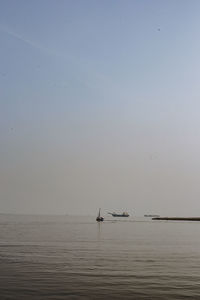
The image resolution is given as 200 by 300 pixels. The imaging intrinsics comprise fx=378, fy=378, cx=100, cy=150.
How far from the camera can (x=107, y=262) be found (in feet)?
116

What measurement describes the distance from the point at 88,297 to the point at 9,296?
4.26m

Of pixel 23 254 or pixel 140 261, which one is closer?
pixel 140 261

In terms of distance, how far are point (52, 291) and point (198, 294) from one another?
8.51 m

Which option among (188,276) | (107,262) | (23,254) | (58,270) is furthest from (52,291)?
(23,254)

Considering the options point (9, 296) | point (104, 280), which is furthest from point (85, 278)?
point (9, 296)

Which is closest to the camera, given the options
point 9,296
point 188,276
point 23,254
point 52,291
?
point 9,296

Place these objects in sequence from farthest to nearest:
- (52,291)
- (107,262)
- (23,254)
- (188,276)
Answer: (23,254), (107,262), (188,276), (52,291)

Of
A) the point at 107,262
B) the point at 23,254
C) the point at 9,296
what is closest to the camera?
the point at 9,296

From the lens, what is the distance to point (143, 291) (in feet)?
75.0

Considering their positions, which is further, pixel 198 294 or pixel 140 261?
pixel 140 261

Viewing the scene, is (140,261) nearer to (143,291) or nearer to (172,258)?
(172,258)

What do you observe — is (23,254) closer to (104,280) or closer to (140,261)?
(140,261)

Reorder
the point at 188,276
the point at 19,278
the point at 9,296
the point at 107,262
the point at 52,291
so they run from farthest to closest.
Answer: the point at 107,262 < the point at 188,276 < the point at 19,278 < the point at 52,291 < the point at 9,296

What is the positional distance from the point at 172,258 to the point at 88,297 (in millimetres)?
21243
